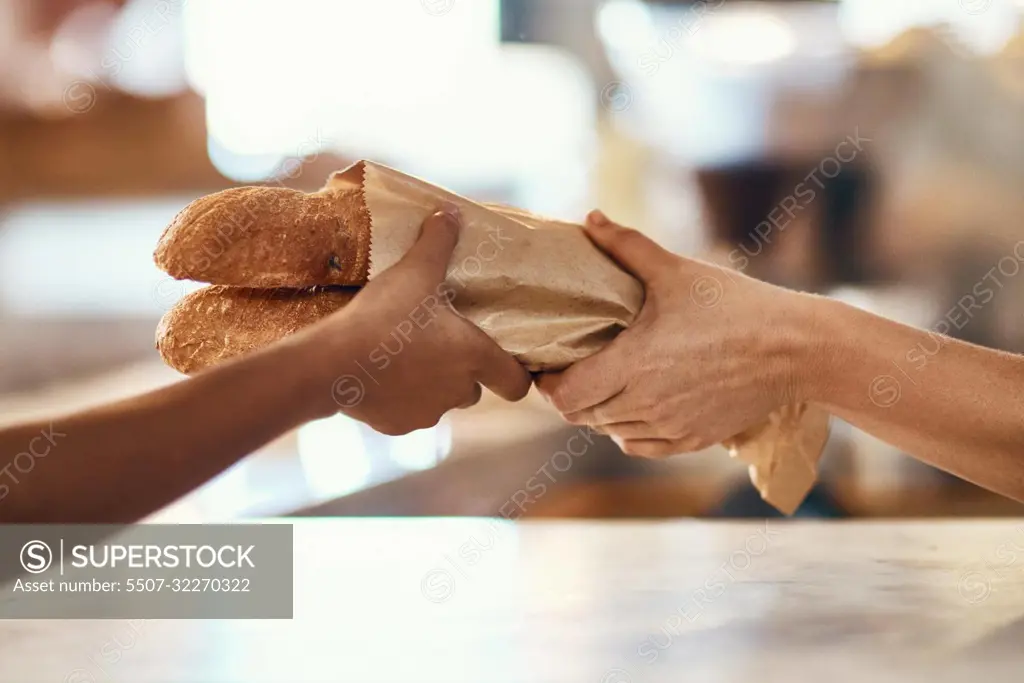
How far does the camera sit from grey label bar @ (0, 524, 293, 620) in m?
0.77

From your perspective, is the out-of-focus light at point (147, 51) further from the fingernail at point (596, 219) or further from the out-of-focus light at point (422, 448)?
the fingernail at point (596, 219)

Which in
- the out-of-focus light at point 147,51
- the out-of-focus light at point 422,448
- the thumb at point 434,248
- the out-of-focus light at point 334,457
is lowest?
the out-of-focus light at point 422,448

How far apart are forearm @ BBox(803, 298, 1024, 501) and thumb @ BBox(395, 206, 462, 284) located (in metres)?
0.43

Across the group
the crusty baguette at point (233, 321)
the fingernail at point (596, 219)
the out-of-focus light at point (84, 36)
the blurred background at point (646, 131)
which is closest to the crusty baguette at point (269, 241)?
the crusty baguette at point (233, 321)

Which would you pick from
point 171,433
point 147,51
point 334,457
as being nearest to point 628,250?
point 171,433

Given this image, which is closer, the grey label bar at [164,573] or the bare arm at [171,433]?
the bare arm at [171,433]

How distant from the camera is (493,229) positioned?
84cm

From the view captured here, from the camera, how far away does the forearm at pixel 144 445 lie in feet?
1.90

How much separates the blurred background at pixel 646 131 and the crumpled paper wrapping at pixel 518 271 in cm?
121

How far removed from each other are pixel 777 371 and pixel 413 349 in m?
0.43

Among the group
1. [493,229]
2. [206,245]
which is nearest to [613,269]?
[493,229]

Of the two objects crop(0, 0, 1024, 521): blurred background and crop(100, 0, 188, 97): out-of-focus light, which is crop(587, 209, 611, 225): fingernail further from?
crop(100, 0, 188, 97): out-of-focus light

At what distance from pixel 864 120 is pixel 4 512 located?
2.05 m

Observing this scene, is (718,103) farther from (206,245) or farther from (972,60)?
(206,245)
